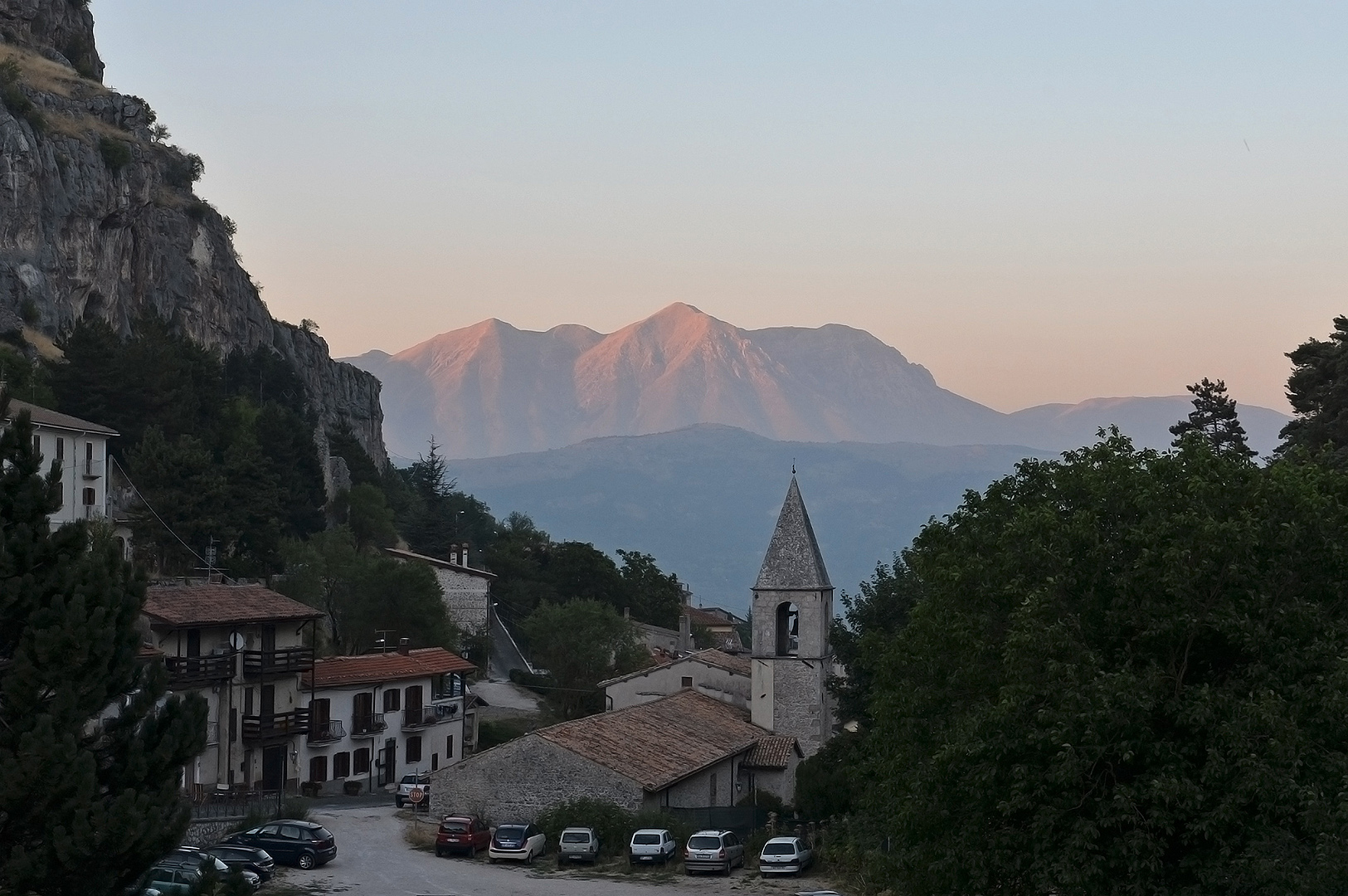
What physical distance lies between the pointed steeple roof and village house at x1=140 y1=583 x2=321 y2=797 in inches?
728

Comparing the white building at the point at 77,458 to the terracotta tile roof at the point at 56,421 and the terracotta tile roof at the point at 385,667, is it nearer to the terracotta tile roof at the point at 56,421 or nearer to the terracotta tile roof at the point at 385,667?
the terracotta tile roof at the point at 56,421

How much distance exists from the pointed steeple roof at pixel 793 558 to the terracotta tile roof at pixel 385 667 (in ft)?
45.4

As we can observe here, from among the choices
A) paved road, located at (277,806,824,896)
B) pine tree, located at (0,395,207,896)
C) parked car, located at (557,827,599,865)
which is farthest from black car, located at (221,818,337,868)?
pine tree, located at (0,395,207,896)

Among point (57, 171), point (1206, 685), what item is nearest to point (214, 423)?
point (57, 171)

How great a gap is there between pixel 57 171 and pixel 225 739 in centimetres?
5537

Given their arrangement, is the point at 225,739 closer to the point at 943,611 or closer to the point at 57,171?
the point at 943,611

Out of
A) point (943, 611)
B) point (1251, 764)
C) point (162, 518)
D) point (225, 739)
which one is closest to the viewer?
point (1251, 764)

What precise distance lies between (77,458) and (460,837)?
83.9ft

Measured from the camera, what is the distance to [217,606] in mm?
51719

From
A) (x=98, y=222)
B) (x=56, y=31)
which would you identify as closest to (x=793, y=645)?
(x=98, y=222)

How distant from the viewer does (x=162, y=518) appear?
64.9 m

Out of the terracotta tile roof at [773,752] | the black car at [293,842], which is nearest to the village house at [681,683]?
the terracotta tile roof at [773,752]

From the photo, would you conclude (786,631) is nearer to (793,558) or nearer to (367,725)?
(793,558)

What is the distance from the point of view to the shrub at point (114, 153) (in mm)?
99562
